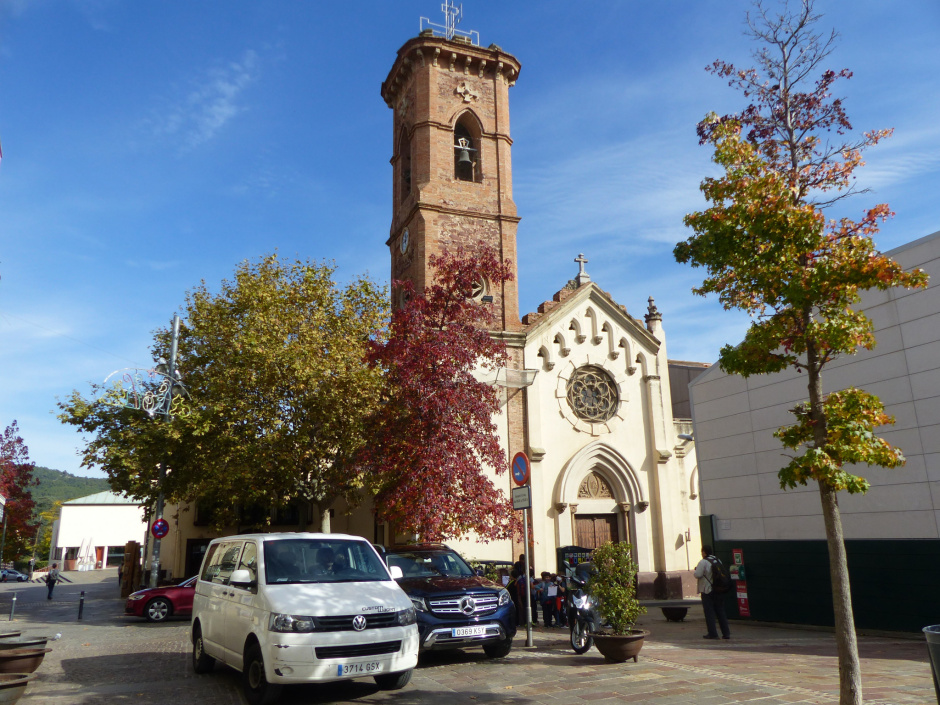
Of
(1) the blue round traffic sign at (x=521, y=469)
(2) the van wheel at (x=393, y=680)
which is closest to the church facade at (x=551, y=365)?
(1) the blue round traffic sign at (x=521, y=469)

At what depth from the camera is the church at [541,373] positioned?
75.3ft

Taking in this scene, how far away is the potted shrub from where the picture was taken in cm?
942

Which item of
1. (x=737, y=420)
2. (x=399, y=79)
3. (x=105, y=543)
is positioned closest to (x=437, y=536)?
(x=737, y=420)

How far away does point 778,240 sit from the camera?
259 inches

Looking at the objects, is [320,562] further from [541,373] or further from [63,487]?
[63,487]

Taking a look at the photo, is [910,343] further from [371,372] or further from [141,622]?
[141,622]

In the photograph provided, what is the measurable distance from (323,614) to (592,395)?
18482 millimetres


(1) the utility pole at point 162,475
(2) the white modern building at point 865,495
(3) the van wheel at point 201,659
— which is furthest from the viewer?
(1) the utility pole at point 162,475

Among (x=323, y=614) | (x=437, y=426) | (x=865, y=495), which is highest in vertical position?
(x=437, y=426)

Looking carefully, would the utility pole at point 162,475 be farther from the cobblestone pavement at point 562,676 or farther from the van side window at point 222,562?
the van side window at point 222,562

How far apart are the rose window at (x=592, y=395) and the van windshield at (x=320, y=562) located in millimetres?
16177

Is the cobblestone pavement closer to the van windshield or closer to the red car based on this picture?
the van windshield

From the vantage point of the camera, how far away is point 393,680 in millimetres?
7883

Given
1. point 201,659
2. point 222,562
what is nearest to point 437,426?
point 222,562
